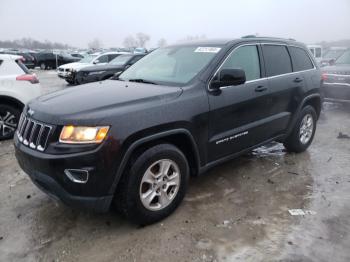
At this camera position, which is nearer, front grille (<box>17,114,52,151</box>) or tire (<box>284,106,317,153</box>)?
front grille (<box>17,114,52,151</box>)

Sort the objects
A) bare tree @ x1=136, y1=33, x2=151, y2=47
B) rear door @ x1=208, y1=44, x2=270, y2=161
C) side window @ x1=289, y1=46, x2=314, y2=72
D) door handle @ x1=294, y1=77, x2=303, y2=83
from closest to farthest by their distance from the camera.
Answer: rear door @ x1=208, y1=44, x2=270, y2=161 < door handle @ x1=294, y1=77, x2=303, y2=83 < side window @ x1=289, y1=46, x2=314, y2=72 < bare tree @ x1=136, y1=33, x2=151, y2=47

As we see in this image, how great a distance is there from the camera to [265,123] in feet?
13.9

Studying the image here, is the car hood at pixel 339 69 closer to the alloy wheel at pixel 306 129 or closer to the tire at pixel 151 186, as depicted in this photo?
the alloy wheel at pixel 306 129

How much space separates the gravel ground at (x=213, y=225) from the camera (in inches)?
110

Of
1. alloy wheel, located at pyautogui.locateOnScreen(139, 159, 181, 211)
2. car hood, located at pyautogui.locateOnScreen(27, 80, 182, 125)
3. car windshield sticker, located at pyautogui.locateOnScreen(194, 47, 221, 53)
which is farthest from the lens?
car windshield sticker, located at pyautogui.locateOnScreen(194, 47, 221, 53)

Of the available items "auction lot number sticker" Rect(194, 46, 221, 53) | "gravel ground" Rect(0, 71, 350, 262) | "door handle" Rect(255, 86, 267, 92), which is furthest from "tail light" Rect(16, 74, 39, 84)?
"door handle" Rect(255, 86, 267, 92)

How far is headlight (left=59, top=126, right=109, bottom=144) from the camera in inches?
105

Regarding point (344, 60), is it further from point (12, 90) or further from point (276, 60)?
point (12, 90)

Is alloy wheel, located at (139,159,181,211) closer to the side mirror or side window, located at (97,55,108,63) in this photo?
Answer: the side mirror

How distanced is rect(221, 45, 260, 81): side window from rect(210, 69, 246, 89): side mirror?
30cm

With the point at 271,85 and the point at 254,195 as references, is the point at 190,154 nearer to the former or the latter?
the point at 254,195

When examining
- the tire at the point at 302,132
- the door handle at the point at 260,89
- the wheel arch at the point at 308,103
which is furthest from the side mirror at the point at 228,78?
the tire at the point at 302,132

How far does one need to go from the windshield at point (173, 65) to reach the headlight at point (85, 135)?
117 cm

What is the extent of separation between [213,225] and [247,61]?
2064 millimetres
